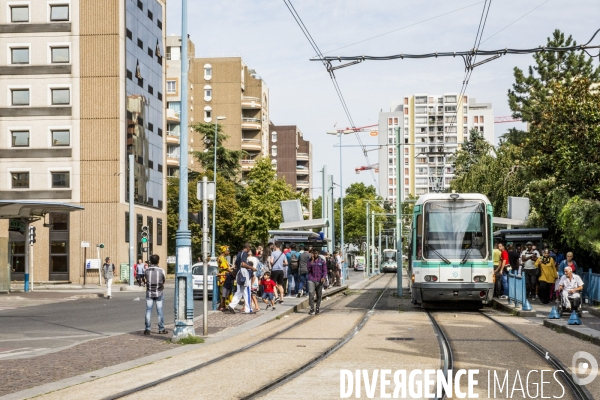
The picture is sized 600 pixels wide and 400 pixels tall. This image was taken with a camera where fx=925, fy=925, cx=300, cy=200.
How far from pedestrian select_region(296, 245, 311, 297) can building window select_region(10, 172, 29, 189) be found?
108ft

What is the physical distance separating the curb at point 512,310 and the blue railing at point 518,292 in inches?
7.6

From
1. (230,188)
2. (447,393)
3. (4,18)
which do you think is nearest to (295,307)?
(447,393)

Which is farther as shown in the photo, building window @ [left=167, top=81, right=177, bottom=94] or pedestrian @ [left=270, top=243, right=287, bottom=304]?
building window @ [left=167, top=81, right=177, bottom=94]

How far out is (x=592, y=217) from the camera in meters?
27.6

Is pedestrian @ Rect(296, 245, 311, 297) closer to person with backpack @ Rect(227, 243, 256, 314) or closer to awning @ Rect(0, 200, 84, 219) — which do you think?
person with backpack @ Rect(227, 243, 256, 314)

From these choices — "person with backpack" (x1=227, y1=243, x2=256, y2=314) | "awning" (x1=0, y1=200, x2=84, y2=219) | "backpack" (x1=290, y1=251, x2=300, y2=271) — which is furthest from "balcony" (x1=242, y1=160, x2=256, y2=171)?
"person with backpack" (x1=227, y1=243, x2=256, y2=314)

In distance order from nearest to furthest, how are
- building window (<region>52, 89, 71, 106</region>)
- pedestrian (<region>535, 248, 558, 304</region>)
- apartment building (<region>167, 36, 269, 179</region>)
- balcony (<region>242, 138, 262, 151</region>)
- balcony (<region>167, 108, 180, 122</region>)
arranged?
1. pedestrian (<region>535, 248, 558, 304</region>)
2. building window (<region>52, 89, 71, 106</region>)
3. balcony (<region>167, 108, 180, 122</region>)
4. apartment building (<region>167, 36, 269, 179</region>)
5. balcony (<region>242, 138, 262, 151</region>)

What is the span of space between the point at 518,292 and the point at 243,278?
7282 millimetres

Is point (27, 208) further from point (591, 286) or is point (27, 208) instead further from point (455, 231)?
point (591, 286)

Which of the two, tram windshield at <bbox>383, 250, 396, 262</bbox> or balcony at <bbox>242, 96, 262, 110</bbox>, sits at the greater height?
balcony at <bbox>242, 96, 262, 110</bbox>

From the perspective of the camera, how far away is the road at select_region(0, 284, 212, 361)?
16688 mm

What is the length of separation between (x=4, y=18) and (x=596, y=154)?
43.2 metres

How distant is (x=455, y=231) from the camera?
2502 centimetres

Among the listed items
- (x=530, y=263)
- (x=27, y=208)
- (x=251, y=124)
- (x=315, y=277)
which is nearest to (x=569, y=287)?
(x=315, y=277)
